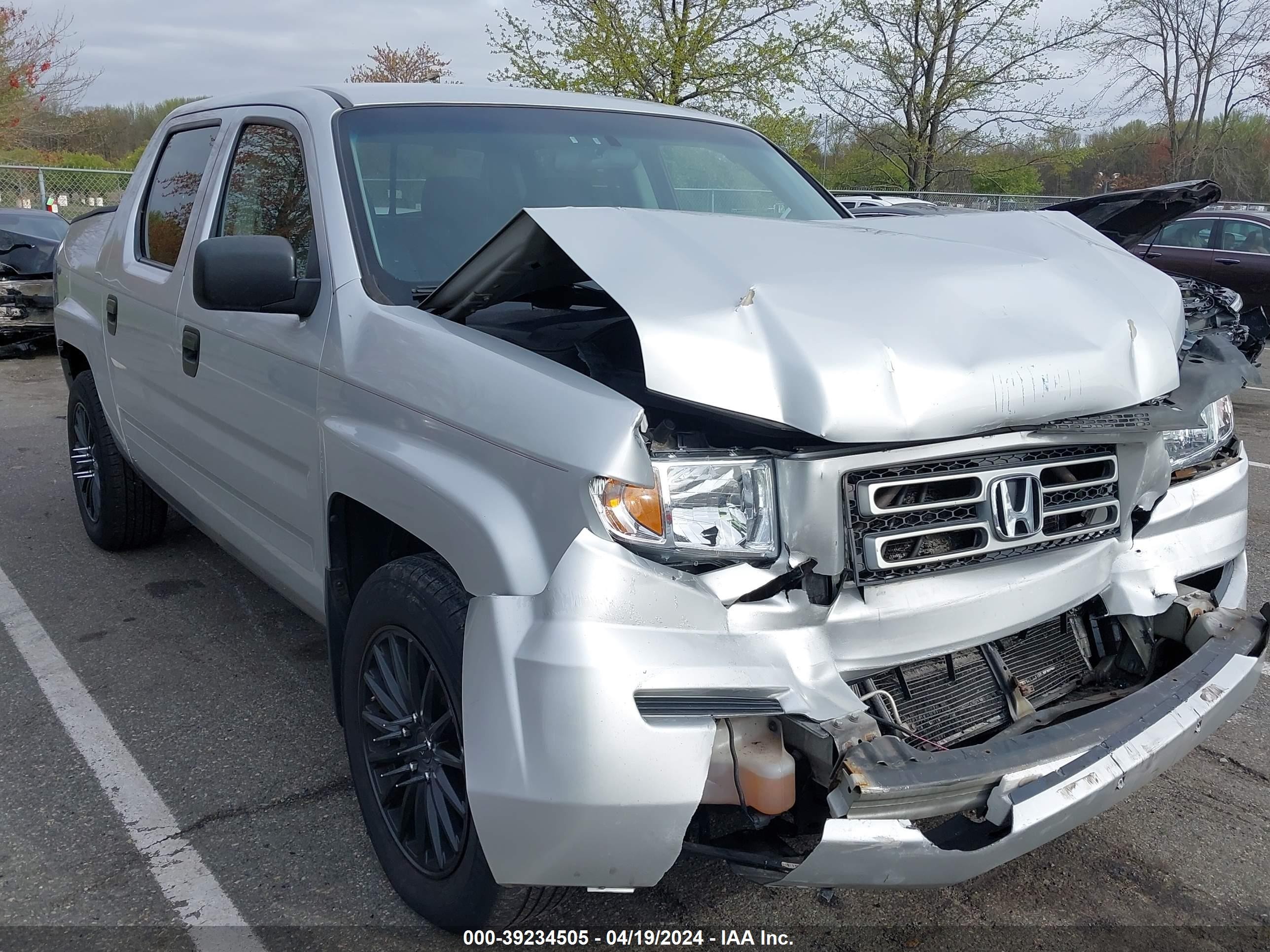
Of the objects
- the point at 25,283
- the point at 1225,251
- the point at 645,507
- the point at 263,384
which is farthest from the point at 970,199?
the point at 645,507

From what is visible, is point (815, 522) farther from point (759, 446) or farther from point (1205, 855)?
point (1205, 855)

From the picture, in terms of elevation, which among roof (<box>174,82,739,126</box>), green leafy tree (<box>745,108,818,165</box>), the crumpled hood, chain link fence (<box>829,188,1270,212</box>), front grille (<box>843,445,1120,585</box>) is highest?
green leafy tree (<box>745,108,818,165</box>)

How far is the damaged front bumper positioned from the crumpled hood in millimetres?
212

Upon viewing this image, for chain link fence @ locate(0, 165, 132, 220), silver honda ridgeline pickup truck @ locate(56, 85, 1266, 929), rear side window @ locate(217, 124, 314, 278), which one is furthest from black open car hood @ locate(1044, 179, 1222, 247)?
chain link fence @ locate(0, 165, 132, 220)

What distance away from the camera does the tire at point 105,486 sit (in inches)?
188

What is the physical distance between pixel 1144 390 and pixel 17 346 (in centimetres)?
1238

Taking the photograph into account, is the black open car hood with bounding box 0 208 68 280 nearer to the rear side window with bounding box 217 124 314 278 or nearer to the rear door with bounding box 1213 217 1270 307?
the rear side window with bounding box 217 124 314 278

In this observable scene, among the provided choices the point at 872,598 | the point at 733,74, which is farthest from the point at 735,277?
the point at 733,74

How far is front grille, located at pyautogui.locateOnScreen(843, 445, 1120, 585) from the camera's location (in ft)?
6.54

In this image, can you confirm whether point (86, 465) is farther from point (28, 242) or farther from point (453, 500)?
point (28, 242)

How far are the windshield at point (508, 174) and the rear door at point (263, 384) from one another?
6.6 inches

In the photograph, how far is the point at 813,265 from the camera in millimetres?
2217

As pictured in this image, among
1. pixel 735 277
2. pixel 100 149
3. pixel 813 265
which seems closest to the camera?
pixel 735 277

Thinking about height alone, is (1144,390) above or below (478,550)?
above
